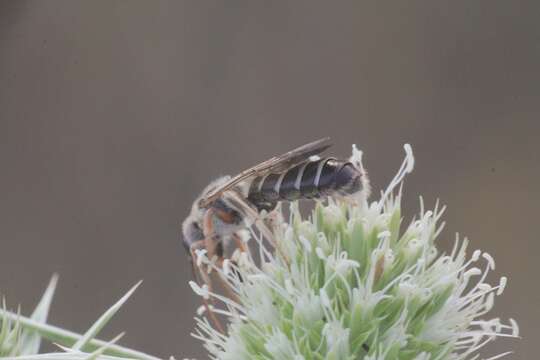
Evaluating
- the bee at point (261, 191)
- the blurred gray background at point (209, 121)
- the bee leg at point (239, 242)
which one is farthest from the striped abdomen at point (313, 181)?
the blurred gray background at point (209, 121)

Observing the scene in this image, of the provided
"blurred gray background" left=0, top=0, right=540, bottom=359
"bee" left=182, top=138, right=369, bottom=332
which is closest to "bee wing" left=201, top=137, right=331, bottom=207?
"bee" left=182, top=138, right=369, bottom=332

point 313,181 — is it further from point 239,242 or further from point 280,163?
point 239,242

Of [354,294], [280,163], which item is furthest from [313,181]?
[354,294]

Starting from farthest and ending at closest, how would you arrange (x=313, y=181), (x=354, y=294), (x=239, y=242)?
(x=239, y=242) → (x=313, y=181) → (x=354, y=294)

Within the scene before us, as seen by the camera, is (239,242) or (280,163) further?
(239,242)

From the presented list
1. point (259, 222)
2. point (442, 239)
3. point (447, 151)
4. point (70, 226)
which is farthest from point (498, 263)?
point (259, 222)

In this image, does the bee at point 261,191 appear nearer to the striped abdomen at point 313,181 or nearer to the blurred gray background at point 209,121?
the striped abdomen at point 313,181

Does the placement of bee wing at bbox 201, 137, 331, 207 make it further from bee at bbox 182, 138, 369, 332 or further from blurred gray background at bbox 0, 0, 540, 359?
blurred gray background at bbox 0, 0, 540, 359

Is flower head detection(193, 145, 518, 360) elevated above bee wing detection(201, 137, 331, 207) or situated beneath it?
situated beneath
